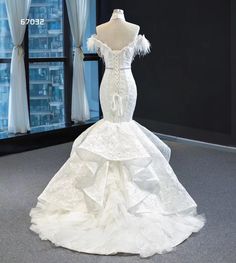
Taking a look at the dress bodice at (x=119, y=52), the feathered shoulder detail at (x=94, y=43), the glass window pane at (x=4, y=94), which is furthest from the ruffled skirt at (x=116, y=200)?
the glass window pane at (x=4, y=94)

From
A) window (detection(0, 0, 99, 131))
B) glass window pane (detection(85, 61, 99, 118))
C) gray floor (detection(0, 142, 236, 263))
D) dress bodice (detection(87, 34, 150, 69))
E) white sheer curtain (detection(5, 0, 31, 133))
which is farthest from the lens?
glass window pane (detection(85, 61, 99, 118))

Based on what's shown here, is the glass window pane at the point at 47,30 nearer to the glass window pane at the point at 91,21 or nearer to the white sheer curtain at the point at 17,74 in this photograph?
the white sheer curtain at the point at 17,74

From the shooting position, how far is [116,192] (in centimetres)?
345

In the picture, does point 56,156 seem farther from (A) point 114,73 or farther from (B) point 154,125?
(A) point 114,73

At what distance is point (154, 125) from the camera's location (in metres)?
6.99

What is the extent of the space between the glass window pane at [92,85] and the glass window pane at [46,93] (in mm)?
529

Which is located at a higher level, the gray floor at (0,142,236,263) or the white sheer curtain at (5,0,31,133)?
the white sheer curtain at (5,0,31,133)

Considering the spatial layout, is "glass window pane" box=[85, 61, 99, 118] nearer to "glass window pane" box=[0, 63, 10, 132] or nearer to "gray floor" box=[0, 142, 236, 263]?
"gray floor" box=[0, 142, 236, 263]

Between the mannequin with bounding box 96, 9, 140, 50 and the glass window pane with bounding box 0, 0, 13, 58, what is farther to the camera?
the glass window pane with bounding box 0, 0, 13, 58

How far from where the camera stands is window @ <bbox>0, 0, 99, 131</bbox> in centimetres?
638

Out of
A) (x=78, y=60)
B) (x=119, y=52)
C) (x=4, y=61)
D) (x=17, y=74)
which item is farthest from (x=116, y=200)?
(x=78, y=60)

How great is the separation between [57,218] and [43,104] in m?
3.56

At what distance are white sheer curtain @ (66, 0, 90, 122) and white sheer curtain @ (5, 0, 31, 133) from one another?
0.78 m

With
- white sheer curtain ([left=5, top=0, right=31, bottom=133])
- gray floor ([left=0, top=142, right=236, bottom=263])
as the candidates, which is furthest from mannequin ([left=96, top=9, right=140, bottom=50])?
white sheer curtain ([left=5, top=0, right=31, bottom=133])
